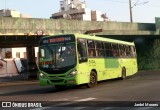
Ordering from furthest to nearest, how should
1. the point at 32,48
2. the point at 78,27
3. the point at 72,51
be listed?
the point at 32,48 < the point at 78,27 < the point at 72,51

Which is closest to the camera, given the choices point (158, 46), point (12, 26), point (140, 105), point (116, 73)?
point (140, 105)

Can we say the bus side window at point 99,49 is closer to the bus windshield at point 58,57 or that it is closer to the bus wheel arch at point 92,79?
the bus wheel arch at point 92,79

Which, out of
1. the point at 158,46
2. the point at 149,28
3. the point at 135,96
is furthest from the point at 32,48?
the point at 135,96

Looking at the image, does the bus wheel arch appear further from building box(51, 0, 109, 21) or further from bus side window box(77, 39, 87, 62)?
building box(51, 0, 109, 21)

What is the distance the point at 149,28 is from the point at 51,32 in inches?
640

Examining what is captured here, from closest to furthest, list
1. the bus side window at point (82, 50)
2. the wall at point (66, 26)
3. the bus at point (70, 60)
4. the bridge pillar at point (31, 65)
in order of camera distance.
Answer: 1. the bus at point (70, 60)
2. the bus side window at point (82, 50)
3. the wall at point (66, 26)
4. the bridge pillar at point (31, 65)

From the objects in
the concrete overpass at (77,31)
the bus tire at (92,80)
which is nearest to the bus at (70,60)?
the bus tire at (92,80)

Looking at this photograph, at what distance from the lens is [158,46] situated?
51750mm

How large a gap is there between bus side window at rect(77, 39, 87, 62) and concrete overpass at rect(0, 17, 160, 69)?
482 inches

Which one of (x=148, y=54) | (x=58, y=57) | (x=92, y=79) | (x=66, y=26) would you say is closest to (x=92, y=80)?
(x=92, y=79)

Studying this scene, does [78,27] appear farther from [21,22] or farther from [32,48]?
[32,48]

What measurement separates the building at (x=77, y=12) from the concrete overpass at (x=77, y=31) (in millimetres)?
69766

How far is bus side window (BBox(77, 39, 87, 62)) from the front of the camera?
729 inches

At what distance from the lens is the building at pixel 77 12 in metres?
126
